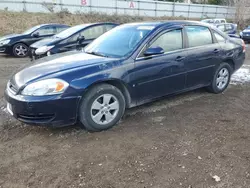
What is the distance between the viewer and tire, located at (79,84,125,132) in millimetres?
3577

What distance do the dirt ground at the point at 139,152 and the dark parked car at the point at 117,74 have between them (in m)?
0.33

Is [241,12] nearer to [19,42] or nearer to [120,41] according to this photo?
[19,42]

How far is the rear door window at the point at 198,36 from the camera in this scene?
479 cm

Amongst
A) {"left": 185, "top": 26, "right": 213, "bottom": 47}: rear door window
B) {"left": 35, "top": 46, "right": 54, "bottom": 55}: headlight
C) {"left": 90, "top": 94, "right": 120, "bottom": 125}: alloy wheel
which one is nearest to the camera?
{"left": 90, "top": 94, "right": 120, "bottom": 125}: alloy wheel

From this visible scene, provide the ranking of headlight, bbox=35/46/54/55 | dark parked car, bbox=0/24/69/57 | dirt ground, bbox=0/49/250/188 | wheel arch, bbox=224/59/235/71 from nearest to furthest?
dirt ground, bbox=0/49/250/188 → wheel arch, bbox=224/59/235/71 → headlight, bbox=35/46/54/55 → dark parked car, bbox=0/24/69/57

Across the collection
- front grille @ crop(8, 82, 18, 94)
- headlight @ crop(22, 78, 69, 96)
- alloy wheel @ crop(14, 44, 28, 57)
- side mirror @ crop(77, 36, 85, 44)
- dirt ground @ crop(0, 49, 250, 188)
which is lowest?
dirt ground @ crop(0, 49, 250, 188)

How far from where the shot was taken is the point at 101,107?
12.2 feet

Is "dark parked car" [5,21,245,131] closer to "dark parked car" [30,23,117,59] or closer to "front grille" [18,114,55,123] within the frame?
"front grille" [18,114,55,123]

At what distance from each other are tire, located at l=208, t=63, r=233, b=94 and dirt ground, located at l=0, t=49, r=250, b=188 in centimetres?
87

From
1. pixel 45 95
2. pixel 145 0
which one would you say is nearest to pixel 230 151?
pixel 45 95

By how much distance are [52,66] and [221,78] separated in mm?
3483

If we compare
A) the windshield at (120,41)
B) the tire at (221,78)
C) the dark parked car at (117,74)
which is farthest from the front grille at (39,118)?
the tire at (221,78)

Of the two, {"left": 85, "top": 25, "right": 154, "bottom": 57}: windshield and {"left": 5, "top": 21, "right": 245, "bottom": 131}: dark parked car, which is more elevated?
{"left": 85, "top": 25, "right": 154, "bottom": 57}: windshield

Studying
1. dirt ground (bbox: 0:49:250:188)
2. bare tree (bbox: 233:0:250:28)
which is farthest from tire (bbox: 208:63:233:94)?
bare tree (bbox: 233:0:250:28)
